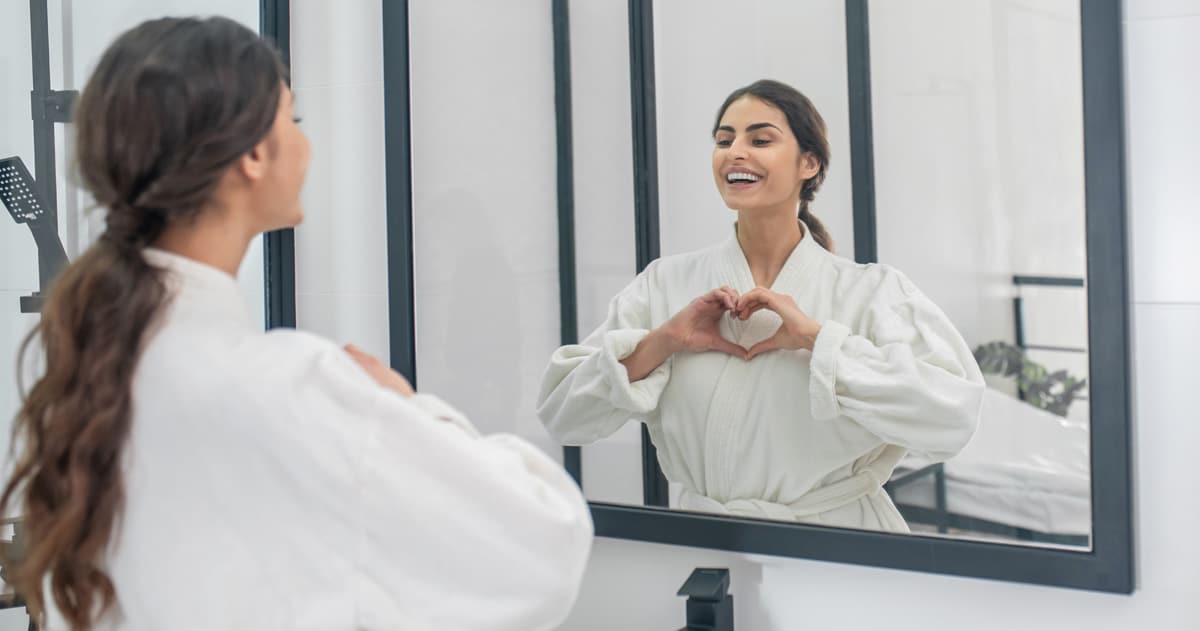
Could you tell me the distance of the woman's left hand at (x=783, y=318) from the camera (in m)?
1.26

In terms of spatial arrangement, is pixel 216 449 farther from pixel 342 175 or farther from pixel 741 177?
pixel 342 175

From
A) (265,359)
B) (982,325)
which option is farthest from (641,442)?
(265,359)

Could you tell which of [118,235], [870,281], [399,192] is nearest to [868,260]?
[870,281]

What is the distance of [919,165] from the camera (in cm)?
119

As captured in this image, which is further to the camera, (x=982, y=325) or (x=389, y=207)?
(x=389, y=207)

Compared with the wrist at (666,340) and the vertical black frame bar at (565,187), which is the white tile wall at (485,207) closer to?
the vertical black frame bar at (565,187)

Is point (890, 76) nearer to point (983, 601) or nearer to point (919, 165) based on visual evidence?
point (919, 165)

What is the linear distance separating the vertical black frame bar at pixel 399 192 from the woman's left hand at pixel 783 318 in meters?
0.51

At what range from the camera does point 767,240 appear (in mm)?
1291

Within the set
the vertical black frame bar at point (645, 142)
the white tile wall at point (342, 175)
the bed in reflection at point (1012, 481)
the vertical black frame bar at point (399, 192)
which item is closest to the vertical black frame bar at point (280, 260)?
the white tile wall at point (342, 175)

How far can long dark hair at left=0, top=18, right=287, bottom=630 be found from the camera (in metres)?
0.80

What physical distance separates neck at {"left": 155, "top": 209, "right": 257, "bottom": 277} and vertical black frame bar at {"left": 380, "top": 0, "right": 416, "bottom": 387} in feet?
2.23

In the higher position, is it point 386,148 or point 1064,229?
point 386,148

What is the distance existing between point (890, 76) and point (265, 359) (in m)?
0.76
